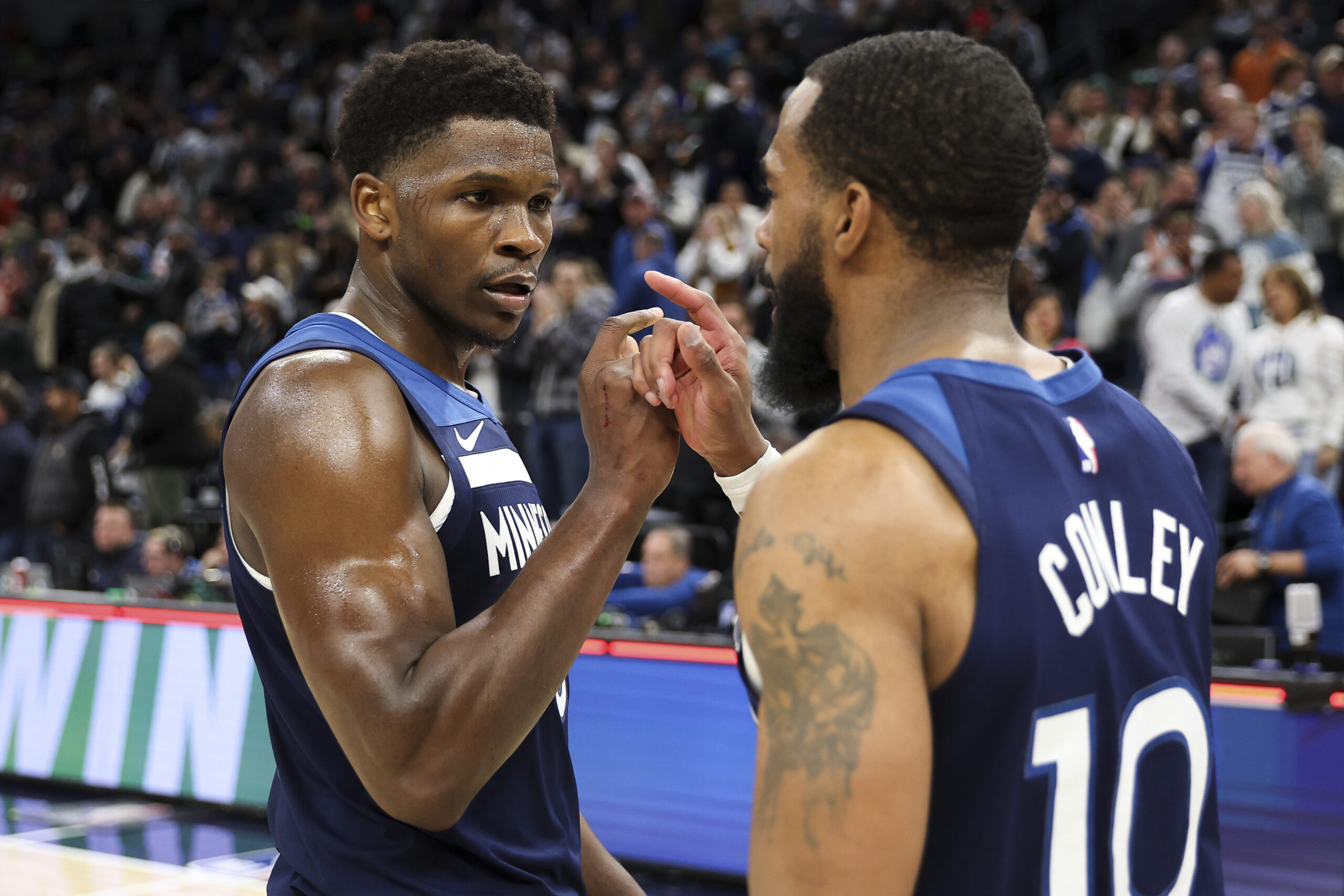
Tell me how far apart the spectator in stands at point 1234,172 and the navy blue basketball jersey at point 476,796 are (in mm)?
7711

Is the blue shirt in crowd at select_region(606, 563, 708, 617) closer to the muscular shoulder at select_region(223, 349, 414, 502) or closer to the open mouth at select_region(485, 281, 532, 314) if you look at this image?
the open mouth at select_region(485, 281, 532, 314)

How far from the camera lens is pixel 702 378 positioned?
1853 millimetres

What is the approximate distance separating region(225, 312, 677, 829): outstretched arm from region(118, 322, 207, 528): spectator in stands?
29.5ft

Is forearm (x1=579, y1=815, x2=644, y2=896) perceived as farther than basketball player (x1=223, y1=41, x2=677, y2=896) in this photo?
Yes

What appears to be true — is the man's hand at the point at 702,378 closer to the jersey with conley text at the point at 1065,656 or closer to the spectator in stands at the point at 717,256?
the jersey with conley text at the point at 1065,656

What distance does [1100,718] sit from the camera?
130cm

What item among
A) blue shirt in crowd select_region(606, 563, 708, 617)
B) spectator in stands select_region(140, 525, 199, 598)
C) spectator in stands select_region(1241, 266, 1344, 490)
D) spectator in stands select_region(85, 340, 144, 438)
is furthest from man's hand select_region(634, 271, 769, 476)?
spectator in stands select_region(85, 340, 144, 438)

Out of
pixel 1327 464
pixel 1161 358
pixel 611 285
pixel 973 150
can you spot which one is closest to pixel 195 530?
pixel 611 285

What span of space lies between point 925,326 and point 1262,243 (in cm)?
723

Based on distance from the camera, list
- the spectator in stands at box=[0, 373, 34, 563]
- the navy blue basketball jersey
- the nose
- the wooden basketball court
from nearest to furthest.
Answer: the navy blue basketball jersey
the nose
the wooden basketball court
the spectator in stands at box=[0, 373, 34, 563]

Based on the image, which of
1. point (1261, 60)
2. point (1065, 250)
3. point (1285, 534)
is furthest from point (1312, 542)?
point (1261, 60)

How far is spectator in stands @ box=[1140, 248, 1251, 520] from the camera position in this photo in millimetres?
7160

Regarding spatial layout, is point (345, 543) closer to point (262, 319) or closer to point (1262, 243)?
point (1262, 243)

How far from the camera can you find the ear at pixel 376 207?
1958 millimetres
